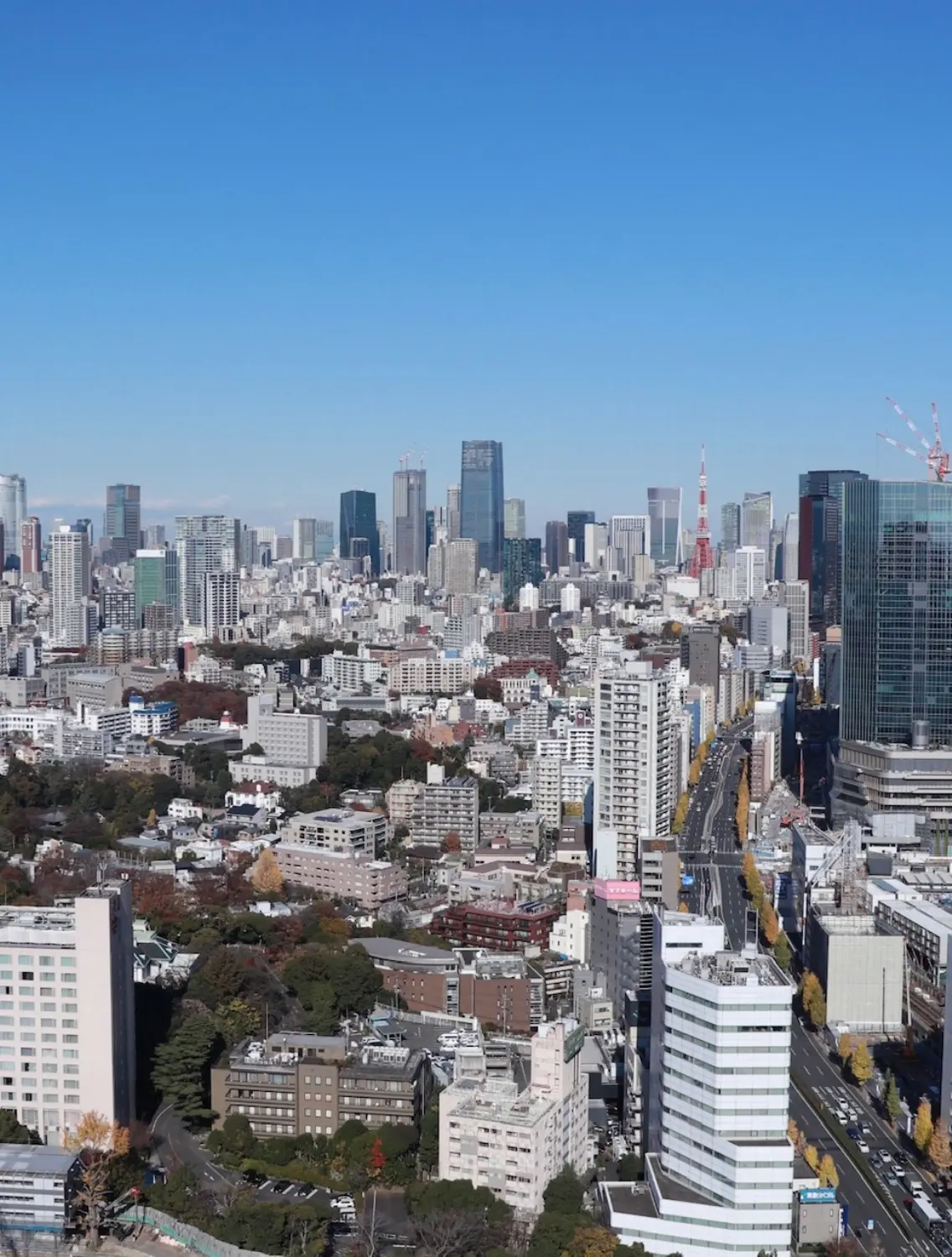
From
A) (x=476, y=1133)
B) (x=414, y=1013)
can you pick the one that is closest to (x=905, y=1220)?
(x=476, y=1133)

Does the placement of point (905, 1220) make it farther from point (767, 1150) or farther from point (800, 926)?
point (800, 926)

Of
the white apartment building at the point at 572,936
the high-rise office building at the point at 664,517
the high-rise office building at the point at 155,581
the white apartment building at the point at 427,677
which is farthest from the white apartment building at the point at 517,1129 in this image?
the high-rise office building at the point at 664,517

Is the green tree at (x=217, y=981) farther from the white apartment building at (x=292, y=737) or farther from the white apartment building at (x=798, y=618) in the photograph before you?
the white apartment building at (x=798, y=618)

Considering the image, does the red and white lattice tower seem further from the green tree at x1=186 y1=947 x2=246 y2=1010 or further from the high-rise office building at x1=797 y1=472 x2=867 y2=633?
the green tree at x1=186 y1=947 x2=246 y2=1010

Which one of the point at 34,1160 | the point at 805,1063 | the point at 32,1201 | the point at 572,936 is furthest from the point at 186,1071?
the point at 572,936

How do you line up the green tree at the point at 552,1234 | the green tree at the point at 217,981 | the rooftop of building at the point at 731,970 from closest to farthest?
the green tree at the point at 552,1234 < the rooftop of building at the point at 731,970 < the green tree at the point at 217,981

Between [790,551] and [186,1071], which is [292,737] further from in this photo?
[790,551]

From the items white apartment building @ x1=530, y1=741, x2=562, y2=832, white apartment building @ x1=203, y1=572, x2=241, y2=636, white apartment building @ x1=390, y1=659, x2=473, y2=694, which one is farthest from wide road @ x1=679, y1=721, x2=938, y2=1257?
white apartment building @ x1=203, y1=572, x2=241, y2=636
